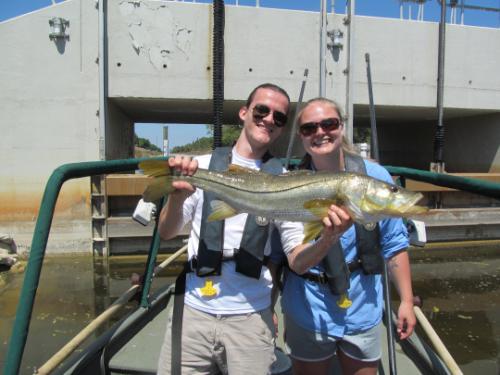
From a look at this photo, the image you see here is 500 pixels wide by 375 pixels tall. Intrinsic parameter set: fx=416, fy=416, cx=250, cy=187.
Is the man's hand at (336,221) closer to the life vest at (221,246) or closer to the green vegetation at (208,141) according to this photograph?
the life vest at (221,246)

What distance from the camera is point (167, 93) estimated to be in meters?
11.6

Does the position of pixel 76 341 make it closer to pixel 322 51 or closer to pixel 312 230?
pixel 312 230

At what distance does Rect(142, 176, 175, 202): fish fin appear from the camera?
232cm

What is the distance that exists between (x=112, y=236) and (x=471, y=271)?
9.23m

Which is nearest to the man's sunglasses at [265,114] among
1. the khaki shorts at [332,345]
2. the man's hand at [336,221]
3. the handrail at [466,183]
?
the man's hand at [336,221]

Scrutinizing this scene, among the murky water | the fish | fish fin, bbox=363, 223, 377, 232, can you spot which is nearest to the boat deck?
fish fin, bbox=363, 223, 377, 232

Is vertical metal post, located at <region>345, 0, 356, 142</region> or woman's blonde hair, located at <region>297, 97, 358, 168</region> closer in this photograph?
woman's blonde hair, located at <region>297, 97, 358, 168</region>

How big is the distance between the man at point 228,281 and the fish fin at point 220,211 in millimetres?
76

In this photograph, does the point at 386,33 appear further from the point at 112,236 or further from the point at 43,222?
the point at 43,222

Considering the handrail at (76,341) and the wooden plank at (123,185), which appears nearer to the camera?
the handrail at (76,341)

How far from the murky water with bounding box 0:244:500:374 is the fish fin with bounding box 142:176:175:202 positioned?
465cm

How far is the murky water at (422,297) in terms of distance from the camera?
634 cm

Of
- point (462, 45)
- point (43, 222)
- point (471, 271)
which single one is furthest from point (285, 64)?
point (43, 222)

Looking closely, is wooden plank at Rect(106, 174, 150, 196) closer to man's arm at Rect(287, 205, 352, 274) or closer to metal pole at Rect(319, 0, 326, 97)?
metal pole at Rect(319, 0, 326, 97)
